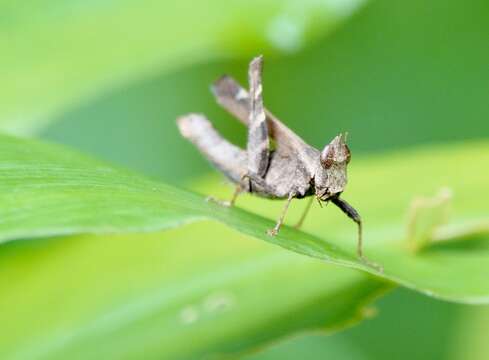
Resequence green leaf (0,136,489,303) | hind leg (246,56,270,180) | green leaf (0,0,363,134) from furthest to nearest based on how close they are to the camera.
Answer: green leaf (0,0,363,134) < hind leg (246,56,270,180) < green leaf (0,136,489,303)

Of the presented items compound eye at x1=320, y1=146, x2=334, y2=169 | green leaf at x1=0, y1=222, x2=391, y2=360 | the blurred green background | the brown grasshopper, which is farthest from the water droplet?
the blurred green background

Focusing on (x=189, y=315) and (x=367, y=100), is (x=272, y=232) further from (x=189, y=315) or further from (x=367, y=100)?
(x=367, y=100)

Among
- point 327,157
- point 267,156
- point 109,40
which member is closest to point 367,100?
point 109,40

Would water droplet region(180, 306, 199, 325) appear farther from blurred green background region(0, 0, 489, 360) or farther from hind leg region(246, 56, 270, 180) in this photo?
blurred green background region(0, 0, 489, 360)

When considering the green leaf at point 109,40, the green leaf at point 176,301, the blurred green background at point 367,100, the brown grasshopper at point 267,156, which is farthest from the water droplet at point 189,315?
the blurred green background at point 367,100

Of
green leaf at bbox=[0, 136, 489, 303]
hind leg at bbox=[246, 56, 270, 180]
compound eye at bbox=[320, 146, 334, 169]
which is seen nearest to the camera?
green leaf at bbox=[0, 136, 489, 303]

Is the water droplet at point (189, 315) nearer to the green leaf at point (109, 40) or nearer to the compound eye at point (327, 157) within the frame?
the compound eye at point (327, 157)
